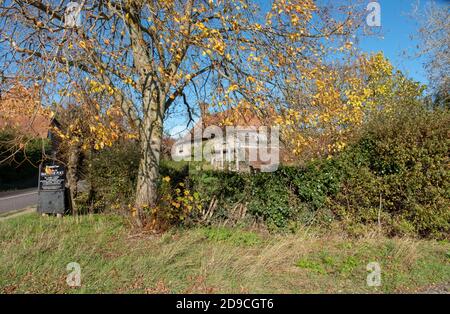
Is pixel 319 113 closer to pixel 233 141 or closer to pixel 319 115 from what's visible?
pixel 319 115

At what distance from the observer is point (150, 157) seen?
6.36 m

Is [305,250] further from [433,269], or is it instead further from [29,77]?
[29,77]

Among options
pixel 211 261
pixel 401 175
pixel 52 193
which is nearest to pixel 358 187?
pixel 401 175

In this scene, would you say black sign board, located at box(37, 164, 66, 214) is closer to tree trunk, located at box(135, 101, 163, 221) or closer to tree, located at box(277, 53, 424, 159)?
tree trunk, located at box(135, 101, 163, 221)

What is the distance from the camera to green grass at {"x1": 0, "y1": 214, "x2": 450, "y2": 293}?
4.23 metres

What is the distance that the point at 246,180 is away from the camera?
24.2 feet

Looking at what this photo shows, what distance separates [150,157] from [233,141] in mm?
2181

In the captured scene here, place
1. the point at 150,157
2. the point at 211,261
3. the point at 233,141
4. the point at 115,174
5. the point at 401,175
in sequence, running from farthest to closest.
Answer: the point at 115,174, the point at 233,141, the point at 401,175, the point at 150,157, the point at 211,261

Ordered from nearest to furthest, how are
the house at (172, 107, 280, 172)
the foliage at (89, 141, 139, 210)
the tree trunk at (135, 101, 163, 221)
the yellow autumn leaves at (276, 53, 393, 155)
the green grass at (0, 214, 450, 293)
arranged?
the green grass at (0, 214, 450, 293)
the yellow autumn leaves at (276, 53, 393, 155)
the house at (172, 107, 280, 172)
the tree trunk at (135, 101, 163, 221)
the foliage at (89, 141, 139, 210)

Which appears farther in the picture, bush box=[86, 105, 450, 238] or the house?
bush box=[86, 105, 450, 238]

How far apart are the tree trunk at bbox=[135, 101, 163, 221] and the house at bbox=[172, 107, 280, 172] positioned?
0.95 meters

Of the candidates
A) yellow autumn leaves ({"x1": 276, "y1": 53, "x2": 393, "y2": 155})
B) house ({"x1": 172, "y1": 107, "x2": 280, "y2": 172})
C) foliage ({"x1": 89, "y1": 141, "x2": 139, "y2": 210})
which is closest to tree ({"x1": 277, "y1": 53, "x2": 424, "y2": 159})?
yellow autumn leaves ({"x1": 276, "y1": 53, "x2": 393, "y2": 155})

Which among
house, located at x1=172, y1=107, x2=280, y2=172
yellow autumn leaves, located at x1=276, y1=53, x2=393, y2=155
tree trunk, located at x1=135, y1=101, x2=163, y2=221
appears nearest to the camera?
yellow autumn leaves, located at x1=276, y1=53, x2=393, y2=155
